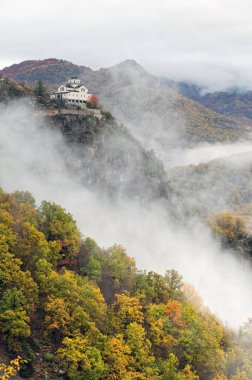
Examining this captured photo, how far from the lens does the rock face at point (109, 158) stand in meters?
143

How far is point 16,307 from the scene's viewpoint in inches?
2363

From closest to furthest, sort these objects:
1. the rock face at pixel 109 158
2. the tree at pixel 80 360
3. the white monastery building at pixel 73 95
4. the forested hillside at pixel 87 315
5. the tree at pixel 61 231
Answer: the tree at pixel 80 360, the forested hillside at pixel 87 315, the tree at pixel 61 231, the rock face at pixel 109 158, the white monastery building at pixel 73 95

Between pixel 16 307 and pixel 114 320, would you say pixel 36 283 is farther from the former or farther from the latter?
pixel 114 320

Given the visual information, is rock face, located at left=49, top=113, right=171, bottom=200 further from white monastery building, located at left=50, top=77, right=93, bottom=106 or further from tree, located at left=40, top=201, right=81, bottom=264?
tree, located at left=40, top=201, right=81, bottom=264

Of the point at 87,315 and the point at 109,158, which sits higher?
the point at 109,158

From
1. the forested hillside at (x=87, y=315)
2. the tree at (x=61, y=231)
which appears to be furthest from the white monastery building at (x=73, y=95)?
the tree at (x=61, y=231)

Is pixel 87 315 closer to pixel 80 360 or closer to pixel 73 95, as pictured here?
pixel 80 360

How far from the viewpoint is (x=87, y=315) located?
65.4 m

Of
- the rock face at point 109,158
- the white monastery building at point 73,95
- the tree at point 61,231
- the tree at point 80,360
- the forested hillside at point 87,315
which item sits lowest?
the tree at point 80,360

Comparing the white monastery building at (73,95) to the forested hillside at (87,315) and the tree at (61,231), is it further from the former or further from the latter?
the tree at (61,231)

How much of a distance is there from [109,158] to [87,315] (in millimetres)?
89875

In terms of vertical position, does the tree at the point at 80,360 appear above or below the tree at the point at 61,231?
below

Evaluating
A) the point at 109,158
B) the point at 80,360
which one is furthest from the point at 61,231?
the point at 109,158

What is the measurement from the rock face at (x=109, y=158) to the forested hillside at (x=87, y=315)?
185 feet
